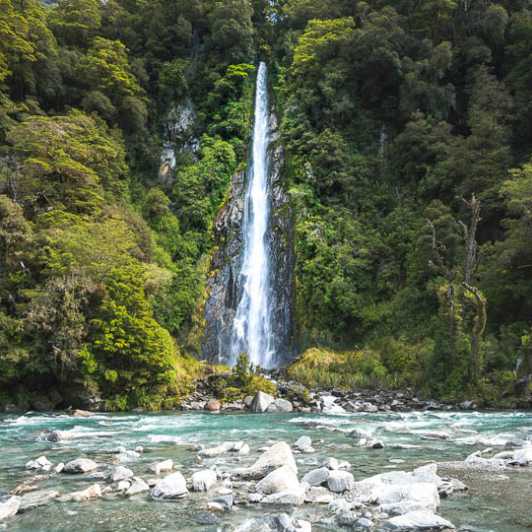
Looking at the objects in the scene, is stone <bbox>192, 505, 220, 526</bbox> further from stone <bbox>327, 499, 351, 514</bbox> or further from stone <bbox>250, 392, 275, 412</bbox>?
stone <bbox>250, 392, 275, 412</bbox>

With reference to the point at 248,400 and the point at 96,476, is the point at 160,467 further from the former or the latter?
the point at 248,400

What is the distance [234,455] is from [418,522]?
4.30 meters

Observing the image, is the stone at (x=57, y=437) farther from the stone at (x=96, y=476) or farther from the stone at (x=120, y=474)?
the stone at (x=120, y=474)

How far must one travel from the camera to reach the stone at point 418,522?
A: 3.91 m

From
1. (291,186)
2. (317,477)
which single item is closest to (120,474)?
(317,477)

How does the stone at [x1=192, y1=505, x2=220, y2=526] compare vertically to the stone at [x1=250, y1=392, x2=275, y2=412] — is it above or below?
above

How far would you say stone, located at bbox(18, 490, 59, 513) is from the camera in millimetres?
4707

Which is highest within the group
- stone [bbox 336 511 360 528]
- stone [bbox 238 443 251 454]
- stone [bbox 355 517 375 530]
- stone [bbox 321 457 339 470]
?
stone [bbox 355 517 375 530]

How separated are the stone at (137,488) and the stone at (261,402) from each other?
10.1m

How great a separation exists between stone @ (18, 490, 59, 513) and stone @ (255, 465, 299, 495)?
2423mm

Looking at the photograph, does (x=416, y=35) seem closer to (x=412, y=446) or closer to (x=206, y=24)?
(x=206, y=24)

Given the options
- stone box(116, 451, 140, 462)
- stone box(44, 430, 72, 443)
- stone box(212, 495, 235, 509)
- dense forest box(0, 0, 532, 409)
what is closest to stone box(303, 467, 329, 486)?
stone box(212, 495, 235, 509)

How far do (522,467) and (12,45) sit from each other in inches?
1151

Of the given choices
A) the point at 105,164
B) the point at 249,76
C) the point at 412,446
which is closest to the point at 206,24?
the point at 249,76
